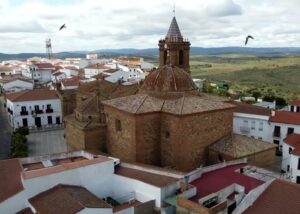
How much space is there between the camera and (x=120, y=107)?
835 inches

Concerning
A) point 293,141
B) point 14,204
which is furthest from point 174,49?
point 14,204

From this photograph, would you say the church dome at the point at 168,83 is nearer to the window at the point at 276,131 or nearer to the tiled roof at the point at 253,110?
the tiled roof at the point at 253,110

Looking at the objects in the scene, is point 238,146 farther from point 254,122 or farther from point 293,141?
point 254,122

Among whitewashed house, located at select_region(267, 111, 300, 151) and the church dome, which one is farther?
whitewashed house, located at select_region(267, 111, 300, 151)

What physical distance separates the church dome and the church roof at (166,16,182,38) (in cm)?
883

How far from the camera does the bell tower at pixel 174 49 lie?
101 feet

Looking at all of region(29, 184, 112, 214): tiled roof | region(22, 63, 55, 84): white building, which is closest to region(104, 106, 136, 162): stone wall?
region(29, 184, 112, 214): tiled roof

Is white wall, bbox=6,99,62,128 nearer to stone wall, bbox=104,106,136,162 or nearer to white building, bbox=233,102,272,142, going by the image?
stone wall, bbox=104,106,136,162

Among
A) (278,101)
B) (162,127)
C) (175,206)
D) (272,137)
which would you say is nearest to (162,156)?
(162,127)

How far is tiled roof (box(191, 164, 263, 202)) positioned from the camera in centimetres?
1537

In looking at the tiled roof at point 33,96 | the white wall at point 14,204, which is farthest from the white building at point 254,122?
the white wall at point 14,204

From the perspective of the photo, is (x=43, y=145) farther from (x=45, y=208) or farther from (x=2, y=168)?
(x=45, y=208)

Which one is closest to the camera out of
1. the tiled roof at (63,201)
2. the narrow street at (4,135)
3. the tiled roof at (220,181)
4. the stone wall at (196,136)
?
the tiled roof at (63,201)

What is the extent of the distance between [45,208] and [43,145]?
18022 mm
